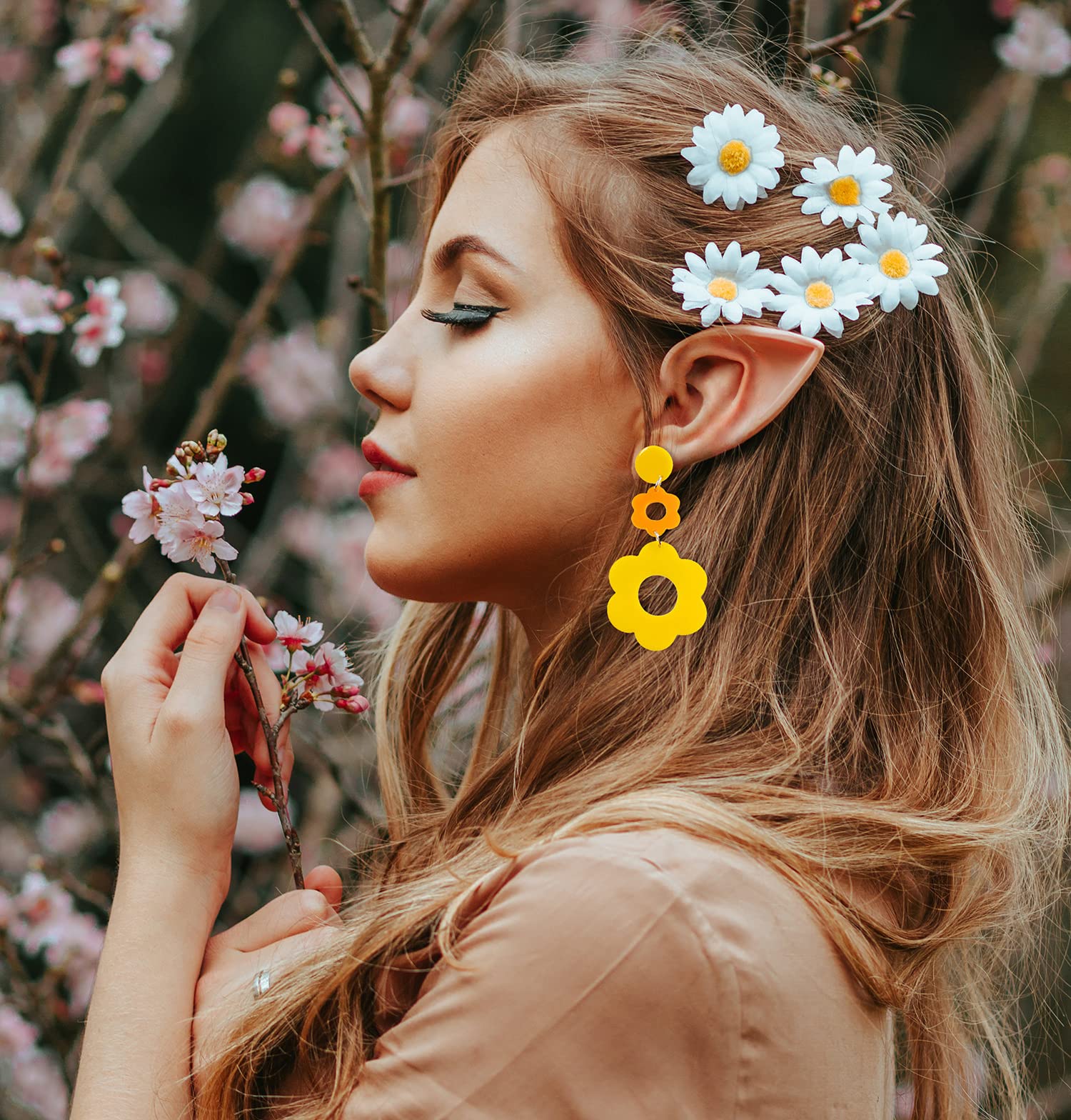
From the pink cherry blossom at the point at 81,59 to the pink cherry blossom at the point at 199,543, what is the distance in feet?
5.44

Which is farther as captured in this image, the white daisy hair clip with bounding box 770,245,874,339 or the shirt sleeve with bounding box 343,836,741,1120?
the white daisy hair clip with bounding box 770,245,874,339

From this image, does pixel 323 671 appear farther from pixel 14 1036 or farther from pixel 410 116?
pixel 410 116

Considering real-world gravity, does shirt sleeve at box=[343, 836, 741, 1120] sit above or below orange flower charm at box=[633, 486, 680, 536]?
below

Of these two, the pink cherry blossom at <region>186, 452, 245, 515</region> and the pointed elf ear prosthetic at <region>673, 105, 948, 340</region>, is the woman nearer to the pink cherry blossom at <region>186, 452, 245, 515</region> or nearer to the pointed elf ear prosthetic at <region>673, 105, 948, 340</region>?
the pointed elf ear prosthetic at <region>673, 105, 948, 340</region>

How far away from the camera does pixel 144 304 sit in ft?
11.5

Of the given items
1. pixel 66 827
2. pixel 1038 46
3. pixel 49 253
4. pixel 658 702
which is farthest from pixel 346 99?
pixel 66 827

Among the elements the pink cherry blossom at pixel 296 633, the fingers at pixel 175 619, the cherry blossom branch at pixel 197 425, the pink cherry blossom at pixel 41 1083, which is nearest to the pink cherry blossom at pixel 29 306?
the cherry blossom branch at pixel 197 425

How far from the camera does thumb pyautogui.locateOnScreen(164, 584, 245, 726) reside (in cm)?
120

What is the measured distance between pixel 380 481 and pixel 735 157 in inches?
20.2

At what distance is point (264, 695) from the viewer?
4.30 feet

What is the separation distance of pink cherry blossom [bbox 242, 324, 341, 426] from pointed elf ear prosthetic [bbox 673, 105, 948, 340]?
6.96 ft

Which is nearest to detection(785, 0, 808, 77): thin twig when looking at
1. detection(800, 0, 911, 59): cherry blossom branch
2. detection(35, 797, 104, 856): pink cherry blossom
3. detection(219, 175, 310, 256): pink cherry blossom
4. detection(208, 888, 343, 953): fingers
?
detection(800, 0, 911, 59): cherry blossom branch

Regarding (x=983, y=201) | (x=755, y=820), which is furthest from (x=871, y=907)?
(x=983, y=201)

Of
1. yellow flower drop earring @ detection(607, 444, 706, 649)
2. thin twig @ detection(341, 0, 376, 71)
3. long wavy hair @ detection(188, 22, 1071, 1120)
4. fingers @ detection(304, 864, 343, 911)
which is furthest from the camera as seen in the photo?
thin twig @ detection(341, 0, 376, 71)
